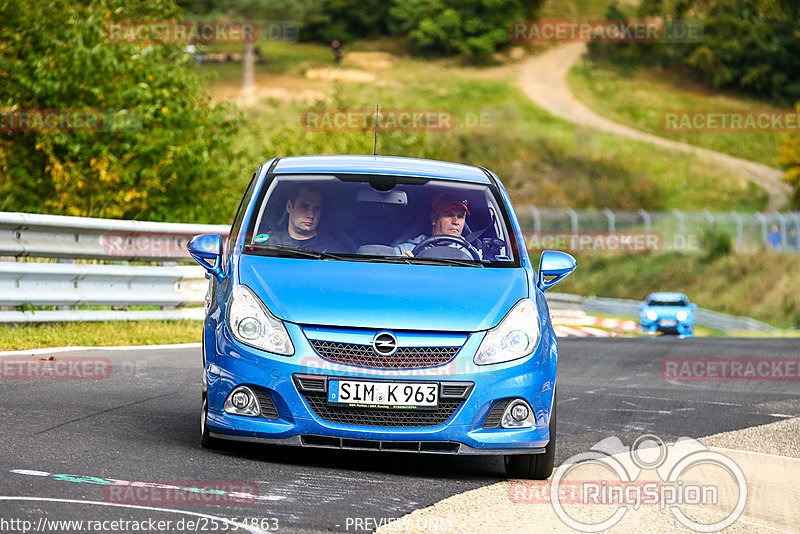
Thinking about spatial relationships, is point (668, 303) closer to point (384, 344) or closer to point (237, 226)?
point (237, 226)

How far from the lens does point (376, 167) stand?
797cm

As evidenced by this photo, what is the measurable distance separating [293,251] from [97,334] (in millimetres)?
5863

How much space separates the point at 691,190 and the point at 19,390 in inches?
2717

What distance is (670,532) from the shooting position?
5688 mm

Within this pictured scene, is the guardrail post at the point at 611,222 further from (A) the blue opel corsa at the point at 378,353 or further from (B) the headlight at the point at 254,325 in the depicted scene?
(B) the headlight at the point at 254,325

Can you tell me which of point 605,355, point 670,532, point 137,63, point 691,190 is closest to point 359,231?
point 670,532

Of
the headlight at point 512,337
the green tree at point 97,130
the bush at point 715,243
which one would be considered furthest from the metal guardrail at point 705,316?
the headlight at point 512,337

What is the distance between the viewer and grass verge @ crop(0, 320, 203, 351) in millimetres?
11461

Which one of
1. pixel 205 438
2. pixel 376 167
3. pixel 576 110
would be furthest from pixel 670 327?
pixel 576 110

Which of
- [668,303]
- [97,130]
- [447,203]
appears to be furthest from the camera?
[668,303]

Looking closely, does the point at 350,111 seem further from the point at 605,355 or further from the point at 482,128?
the point at 605,355

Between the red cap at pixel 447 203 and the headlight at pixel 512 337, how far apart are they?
107 cm

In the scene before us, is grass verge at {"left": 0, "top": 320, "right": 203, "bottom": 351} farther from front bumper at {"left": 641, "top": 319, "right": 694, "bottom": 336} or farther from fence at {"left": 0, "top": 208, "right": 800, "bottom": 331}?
→ front bumper at {"left": 641, "top": 319, "right": 694, "bottom": 336}

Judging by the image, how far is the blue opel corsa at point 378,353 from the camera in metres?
6.42
